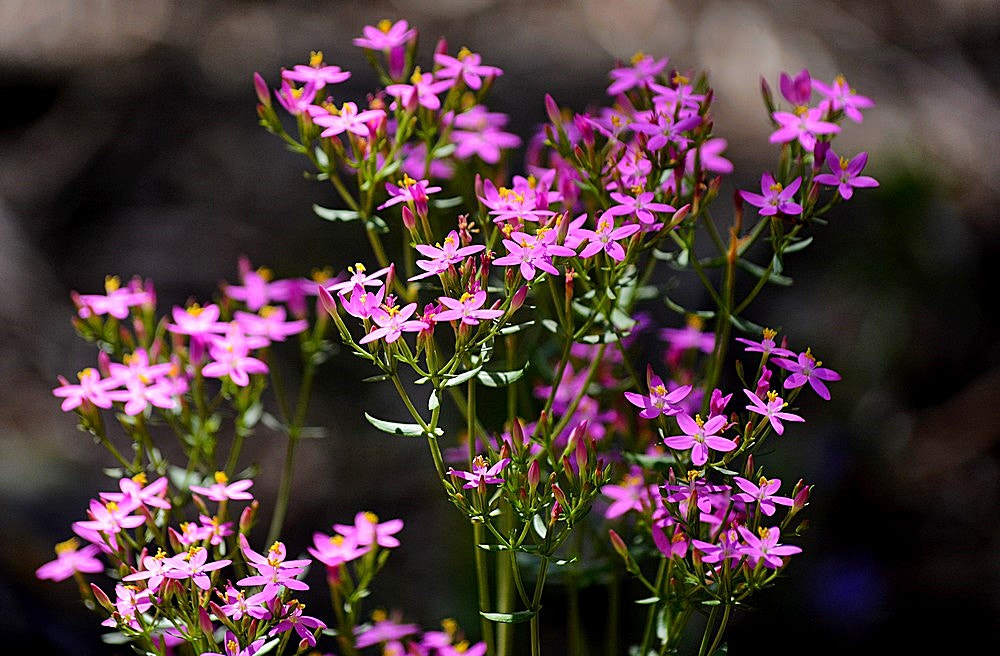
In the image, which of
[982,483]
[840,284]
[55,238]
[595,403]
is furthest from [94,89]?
[982,483]

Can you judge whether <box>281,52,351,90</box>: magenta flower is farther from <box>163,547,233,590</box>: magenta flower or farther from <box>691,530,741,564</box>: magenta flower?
<box>691,530,741,564</box>: magenta flower

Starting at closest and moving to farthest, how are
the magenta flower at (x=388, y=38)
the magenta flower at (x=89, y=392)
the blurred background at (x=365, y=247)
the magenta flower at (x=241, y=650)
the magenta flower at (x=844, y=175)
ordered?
the magenta flower at (x=241, y=650), the magenta flower at (x=844, y=175), the magenta flower at (x=89, y=392), the magenta flower at (x=388, y=38), the blurred background at (x=365, y=247)

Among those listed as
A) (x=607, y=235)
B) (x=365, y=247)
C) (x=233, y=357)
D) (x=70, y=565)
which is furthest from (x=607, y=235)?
(x=365, y=247)

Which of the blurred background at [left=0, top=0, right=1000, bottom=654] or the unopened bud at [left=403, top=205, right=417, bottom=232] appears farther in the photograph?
the blurred background at [left=0, top=0, right=1000, bottom=654]

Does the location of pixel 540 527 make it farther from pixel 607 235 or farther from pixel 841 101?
pixel 841 101

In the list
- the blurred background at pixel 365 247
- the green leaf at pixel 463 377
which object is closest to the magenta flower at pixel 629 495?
the green leaf at pixel 463 377

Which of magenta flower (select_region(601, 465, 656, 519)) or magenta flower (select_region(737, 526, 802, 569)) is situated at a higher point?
magenta flower (select_region(737, 526, 802, 569))

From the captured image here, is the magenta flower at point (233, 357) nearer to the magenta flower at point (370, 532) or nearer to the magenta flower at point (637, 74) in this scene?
the magenta flower at point (370, 532)

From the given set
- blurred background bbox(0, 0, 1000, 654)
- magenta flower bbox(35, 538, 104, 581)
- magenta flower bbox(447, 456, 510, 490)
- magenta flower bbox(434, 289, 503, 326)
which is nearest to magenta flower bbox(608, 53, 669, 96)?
Answer: magenta flower bbox(434, 289, 503, 326)
